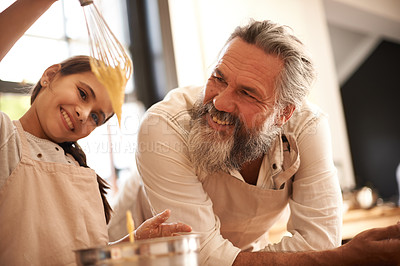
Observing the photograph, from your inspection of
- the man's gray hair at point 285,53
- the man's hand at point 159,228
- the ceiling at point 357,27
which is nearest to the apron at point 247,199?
the man's gray hair at point 285,53

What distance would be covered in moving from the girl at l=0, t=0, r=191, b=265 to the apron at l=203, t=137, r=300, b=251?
1.22 feet

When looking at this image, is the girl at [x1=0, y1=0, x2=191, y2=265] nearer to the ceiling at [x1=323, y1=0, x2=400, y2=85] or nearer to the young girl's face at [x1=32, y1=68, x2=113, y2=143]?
the young girl's face at [x1=32, y1=68, x2=113, y2=143]

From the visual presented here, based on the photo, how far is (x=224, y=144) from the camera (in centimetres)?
138

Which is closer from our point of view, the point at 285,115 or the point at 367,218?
the point at 285,115

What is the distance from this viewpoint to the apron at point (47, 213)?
3.13 feet

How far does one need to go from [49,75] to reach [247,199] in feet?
2.35

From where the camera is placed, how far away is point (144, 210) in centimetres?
173

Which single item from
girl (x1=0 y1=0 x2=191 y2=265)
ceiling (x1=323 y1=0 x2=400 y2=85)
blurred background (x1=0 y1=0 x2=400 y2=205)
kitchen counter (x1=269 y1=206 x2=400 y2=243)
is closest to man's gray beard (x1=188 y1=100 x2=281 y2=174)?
girl (x1=0 y1=0 x2=191 y2=265)

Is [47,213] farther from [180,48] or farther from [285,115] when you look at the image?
[180,48]

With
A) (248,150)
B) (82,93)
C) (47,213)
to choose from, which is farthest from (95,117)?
(248,150)

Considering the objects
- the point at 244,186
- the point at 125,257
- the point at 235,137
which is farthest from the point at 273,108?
the point at 125,257

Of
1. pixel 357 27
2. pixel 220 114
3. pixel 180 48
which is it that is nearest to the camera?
pixel 220 114

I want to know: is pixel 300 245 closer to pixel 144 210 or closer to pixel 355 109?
pixel 144 210

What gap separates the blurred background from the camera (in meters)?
2.25
